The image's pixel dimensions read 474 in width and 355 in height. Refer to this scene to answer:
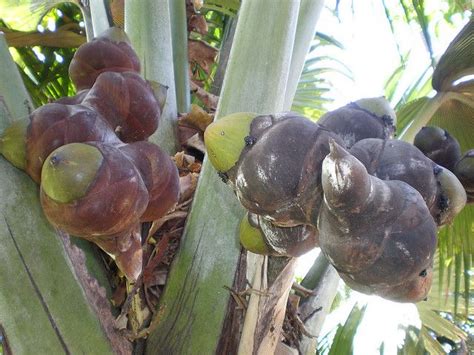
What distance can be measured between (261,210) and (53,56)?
171 cm

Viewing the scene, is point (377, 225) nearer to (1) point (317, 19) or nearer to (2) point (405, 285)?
(2) point (405, 285)

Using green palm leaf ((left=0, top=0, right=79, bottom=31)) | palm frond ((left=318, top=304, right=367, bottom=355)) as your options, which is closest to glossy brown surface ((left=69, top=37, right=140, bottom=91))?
green palm leaf ((left=0, top=0, right=79, bottom=31))

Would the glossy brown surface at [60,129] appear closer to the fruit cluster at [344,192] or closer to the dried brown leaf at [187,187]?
the fruit cluster at [344,192]

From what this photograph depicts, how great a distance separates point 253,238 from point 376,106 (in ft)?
0.82

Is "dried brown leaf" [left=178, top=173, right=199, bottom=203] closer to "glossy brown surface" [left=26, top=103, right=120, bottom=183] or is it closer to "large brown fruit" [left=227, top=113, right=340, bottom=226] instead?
"glossy brown surface" [left=26, top=103, right=120, bottom=183]

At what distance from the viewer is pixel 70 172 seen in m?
0.71

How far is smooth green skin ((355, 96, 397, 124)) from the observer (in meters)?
0.82

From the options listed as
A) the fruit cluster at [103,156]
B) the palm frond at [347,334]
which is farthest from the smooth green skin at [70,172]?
the palm frond at [347,334]

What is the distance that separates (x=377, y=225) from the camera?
580 millimetres

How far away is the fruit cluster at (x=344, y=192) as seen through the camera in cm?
57

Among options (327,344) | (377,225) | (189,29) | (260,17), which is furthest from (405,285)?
(327,344)

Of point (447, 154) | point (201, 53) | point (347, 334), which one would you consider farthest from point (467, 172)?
point (347, 334)

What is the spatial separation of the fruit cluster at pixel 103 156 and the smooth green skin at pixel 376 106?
291 mm

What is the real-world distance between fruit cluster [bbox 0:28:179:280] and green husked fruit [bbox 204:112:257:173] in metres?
0.12
